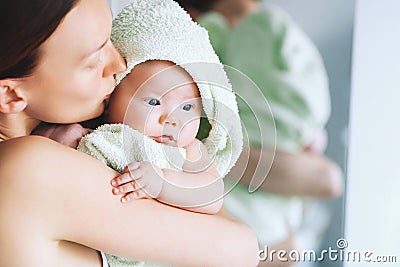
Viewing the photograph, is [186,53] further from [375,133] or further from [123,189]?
[375,133]

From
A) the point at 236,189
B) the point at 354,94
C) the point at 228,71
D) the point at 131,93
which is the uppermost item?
the point at 131,93

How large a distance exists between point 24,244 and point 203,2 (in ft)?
2.43

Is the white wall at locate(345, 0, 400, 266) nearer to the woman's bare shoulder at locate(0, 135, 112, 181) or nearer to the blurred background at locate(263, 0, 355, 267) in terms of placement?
the blurred background at locate(263, 0, 355, 267)

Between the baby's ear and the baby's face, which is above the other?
the baby's ear

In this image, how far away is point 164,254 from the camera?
696 mm

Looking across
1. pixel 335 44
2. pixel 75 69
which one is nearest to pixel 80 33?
pixel 75 69

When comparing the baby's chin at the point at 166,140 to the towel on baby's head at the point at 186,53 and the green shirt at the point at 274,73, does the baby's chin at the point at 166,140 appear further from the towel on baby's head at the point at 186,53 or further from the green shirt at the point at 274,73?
the green shirt at the point at 274,73

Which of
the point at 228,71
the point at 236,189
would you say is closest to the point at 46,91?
the point at 228,71

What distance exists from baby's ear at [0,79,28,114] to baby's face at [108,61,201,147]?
115 mm

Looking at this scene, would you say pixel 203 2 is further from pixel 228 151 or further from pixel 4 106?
pixel 4 106

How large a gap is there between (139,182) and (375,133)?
791 millimetres

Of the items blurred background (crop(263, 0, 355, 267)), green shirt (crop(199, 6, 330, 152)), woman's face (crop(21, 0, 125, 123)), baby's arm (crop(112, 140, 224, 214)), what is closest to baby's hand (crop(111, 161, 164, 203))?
baby's arm (crop(112, 140, 224, 214))

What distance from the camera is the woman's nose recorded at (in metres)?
0.73

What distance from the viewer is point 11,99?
72cm
